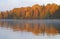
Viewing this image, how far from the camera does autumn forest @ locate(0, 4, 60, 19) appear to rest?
11.2 ft

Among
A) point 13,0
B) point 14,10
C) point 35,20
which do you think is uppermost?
point 13,0

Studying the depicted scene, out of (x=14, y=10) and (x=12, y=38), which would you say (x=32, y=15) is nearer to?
(x=14, y=10)

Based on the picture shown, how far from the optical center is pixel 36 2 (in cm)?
A: 352

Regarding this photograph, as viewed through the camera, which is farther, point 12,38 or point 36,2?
point 36,2

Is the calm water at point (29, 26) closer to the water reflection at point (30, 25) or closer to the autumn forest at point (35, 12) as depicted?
the water reflection at point (30, 25)

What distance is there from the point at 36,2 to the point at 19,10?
47 centimetres

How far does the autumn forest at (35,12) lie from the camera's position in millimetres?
3426

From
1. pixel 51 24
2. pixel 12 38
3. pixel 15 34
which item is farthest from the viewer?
pixel 51 24

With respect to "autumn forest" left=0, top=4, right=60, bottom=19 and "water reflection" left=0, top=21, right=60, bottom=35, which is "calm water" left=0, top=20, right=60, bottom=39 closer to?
"water reflection" left=0, top=21, right=60, bottom=35

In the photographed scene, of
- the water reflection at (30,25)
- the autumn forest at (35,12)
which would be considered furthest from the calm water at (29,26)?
the autumn forest at (35,12)

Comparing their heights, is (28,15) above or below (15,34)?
above

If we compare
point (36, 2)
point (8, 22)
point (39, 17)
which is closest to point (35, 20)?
point (39, 17)

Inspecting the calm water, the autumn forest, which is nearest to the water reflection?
the calm water

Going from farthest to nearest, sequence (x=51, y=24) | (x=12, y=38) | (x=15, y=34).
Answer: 1. (x=51, y=24)
2. (x=15, y=34)
3. (x=12, y=38)
